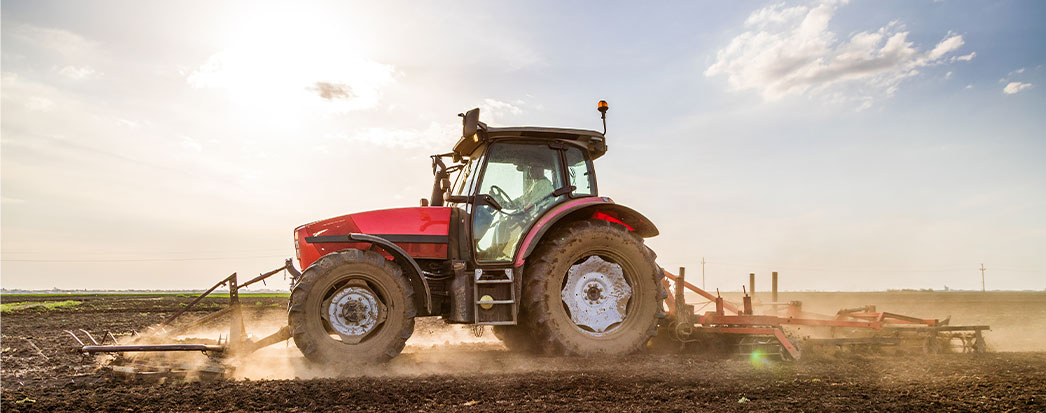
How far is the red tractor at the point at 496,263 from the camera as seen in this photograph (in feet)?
21.6

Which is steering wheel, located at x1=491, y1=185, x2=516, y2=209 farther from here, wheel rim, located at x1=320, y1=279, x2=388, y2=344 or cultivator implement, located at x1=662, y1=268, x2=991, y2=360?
cultivator implement, located at x1=662, y1=268, x2=991, y2=360

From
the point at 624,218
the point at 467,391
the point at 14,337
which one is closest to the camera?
the point at 467,391

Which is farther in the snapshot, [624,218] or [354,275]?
[624,218]

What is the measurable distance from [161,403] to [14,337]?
7.74 m

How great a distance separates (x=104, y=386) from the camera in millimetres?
5598

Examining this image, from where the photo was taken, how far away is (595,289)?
726cm

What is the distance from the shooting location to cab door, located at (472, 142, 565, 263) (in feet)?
23.0

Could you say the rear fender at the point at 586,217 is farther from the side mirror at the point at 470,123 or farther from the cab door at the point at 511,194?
the side mirror at the point at 470,123

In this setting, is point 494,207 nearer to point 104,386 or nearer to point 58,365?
point 104,386

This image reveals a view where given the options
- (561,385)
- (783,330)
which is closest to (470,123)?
(561,385)

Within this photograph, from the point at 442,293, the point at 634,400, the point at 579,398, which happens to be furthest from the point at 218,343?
the point at 634,400

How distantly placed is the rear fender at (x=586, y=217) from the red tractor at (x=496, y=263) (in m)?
0.01

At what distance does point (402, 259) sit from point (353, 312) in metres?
0.72

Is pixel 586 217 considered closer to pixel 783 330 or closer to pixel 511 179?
pixel 511 179
